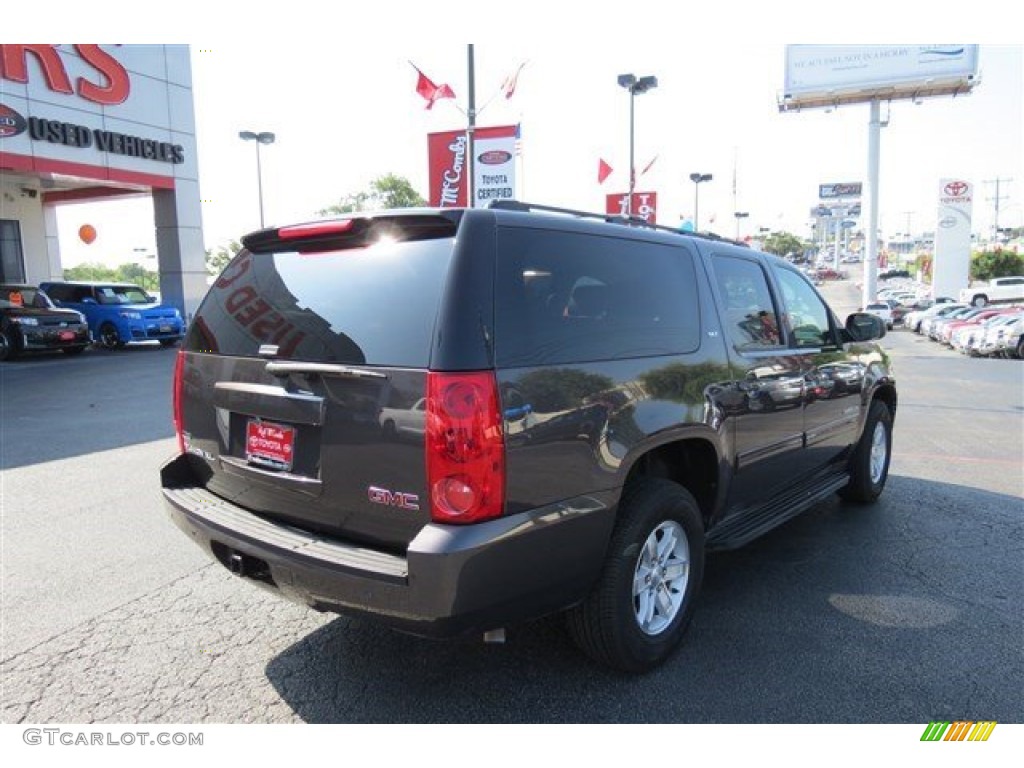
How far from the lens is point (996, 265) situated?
59.1 meters

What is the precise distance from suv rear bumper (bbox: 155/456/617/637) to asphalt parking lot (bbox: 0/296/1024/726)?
534 mm

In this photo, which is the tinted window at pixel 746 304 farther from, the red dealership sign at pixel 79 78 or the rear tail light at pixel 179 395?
the red dealership sign at pixel 79 78

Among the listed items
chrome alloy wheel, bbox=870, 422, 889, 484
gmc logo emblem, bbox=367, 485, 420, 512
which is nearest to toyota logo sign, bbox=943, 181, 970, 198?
chrome alloy wheel, bbox=870, 422, 889, 484

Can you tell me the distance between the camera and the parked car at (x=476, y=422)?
7.95ft

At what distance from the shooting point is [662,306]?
3346 mm

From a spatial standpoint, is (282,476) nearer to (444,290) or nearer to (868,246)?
(444,290)

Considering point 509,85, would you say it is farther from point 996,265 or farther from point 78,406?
point 996,265

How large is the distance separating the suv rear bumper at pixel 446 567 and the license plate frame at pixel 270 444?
0.86ft

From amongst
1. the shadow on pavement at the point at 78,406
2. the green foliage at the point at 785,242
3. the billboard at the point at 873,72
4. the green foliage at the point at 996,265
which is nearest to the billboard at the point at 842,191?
the green foliage at the point at 785,242

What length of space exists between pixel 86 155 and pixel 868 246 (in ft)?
128

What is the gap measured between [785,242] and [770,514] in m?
144

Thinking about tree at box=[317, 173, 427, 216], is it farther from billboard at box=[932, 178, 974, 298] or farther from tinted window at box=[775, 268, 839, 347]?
tinted window at box=[775, 268, 839, 347]

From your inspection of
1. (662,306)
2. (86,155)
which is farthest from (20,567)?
(86,155)

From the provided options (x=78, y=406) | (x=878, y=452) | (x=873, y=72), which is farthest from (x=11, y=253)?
(x=873, y=72)
